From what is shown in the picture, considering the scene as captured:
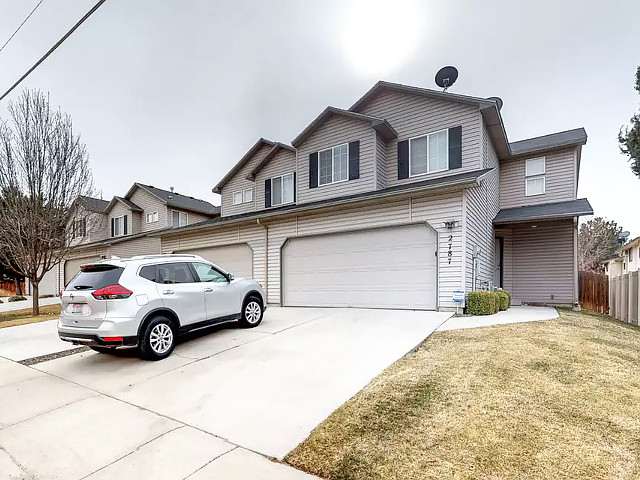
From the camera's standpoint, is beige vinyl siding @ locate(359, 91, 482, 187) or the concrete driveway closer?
the concrete driveway

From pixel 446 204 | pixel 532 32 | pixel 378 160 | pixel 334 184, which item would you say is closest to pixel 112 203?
pixel 334 184

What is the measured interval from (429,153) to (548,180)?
5.34 meters

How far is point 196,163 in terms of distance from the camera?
2114cm

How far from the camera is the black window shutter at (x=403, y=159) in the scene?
1200 cm

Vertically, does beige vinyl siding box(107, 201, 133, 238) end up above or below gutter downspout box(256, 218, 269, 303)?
above

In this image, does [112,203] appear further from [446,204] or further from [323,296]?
[446,204]

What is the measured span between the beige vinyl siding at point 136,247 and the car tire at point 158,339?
14.4 m

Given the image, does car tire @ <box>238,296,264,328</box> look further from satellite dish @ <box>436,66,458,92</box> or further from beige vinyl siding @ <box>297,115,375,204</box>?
satellite dish @ <box>436,66,458,92</box>

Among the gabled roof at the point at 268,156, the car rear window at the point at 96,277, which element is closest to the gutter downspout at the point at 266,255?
the gabled roof at the point at 268,156

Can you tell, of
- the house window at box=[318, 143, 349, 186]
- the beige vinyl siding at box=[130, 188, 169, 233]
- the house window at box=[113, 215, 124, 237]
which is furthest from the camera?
the house window at box=[113, 215, 124, 237]

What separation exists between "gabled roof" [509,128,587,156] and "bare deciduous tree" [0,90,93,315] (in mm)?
17126

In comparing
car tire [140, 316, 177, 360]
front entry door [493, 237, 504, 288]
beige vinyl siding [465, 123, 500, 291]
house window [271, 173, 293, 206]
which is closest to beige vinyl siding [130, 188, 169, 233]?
house window [271, 173, 293, 206]

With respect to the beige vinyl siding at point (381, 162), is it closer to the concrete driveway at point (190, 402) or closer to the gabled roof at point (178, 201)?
the concrete driveway at point (190, 402)

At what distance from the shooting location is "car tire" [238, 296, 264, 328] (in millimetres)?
7469
